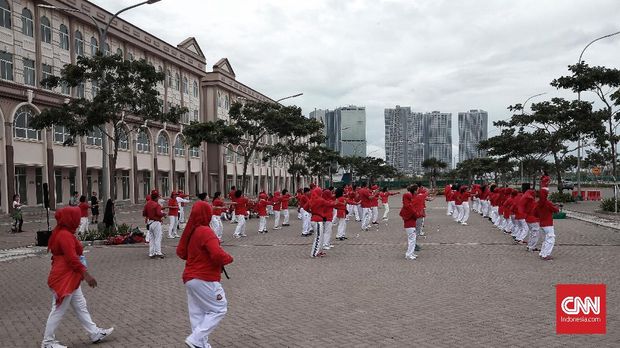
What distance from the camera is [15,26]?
3212 cm

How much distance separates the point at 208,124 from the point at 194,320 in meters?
26.9

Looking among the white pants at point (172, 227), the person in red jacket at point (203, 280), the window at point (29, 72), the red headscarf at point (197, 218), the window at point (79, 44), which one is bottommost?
the white pants at point (172, 227)

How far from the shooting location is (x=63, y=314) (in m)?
6.09

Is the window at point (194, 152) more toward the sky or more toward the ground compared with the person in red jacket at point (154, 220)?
more toward the sky

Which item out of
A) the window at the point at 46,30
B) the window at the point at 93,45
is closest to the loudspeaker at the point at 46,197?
the window at the point at 46,30

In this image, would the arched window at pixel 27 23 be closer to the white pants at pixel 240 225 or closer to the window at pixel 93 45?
the window at pixel 93 45

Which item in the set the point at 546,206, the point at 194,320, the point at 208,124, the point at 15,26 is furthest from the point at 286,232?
the point at 15,26

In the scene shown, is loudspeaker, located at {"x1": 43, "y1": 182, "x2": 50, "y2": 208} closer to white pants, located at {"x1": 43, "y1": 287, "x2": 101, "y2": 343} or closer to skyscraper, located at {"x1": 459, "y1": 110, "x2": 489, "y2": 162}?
white pants, located at {"x1": 43, "y1": 287, "x2": 101, "y2": 343}

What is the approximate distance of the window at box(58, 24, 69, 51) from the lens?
36625mm

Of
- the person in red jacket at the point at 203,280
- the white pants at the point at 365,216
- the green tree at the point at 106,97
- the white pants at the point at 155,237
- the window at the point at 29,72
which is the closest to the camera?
the person in red jacket at the point at 203,280

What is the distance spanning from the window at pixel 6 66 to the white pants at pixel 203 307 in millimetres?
31746

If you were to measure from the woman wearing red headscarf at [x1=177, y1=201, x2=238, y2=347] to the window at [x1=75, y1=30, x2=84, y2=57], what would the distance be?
3719 centimetres

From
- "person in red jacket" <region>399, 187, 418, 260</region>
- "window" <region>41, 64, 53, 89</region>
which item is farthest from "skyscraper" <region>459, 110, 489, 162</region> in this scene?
"person in red jacket" <region>399, 187, 418, 260</region>

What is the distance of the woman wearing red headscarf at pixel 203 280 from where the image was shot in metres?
5.51
